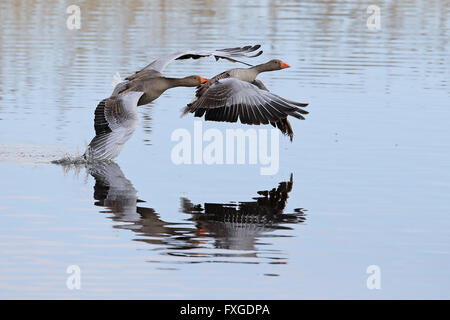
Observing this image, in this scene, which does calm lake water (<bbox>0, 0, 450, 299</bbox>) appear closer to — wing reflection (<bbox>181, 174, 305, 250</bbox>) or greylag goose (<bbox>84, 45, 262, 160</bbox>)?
wing reflection (<bbox>181, 174, 305, 250</bbox>)

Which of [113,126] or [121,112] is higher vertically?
[121,112]

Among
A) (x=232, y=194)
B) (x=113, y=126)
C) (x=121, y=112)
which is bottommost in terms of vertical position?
(x=232, y=194)

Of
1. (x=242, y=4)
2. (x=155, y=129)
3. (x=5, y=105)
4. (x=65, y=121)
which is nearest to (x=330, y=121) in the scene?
(x=155, y=129)

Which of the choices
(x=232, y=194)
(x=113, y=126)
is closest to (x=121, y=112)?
(x=113, y=126)

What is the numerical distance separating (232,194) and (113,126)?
2091 millimetres

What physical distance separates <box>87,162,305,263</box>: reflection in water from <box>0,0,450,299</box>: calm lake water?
2 cm

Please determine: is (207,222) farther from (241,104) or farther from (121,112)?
(121,112)

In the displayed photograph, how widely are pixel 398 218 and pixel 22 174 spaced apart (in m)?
5.10

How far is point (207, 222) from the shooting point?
11688mm

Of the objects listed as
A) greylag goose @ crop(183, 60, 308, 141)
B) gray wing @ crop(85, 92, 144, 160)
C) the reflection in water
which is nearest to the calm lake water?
the reflection in water

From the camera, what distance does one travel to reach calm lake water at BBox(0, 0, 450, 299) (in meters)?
9.73

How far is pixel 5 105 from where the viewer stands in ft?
63.4

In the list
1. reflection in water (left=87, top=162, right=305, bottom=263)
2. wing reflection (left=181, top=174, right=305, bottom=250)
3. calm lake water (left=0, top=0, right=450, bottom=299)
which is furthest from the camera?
wing reflection (left=181, top=174, right=305, bottom=250)
